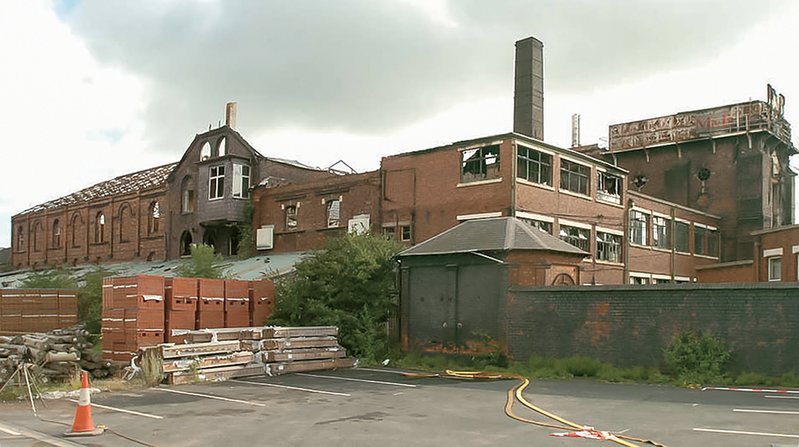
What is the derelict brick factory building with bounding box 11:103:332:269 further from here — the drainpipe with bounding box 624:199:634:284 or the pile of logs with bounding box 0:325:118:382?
the pile of logs with bounding box 0:325:118:382

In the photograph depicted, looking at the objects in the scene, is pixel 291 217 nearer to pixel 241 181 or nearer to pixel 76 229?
pixel 241 181

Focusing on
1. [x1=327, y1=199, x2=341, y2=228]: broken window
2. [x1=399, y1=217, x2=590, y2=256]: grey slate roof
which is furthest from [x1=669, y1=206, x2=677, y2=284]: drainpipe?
[x1=399, y1=217, x2=590, y2=256]: grey slate roof

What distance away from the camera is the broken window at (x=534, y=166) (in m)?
28.1

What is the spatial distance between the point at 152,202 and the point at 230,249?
9.15 meters

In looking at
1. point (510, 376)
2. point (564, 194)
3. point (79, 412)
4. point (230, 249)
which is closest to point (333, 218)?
point (230, 249)

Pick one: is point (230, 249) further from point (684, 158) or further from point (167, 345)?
point (684, 158)

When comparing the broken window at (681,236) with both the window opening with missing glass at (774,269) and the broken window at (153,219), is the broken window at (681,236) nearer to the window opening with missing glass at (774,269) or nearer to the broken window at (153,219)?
the window opening with missing glass at (774,269)

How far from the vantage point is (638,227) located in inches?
1465

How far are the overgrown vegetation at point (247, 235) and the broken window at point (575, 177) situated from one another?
56.0ft

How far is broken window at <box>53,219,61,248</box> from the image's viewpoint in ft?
174

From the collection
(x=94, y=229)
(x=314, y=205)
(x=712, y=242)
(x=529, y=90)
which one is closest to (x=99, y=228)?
(x=94, y=229)

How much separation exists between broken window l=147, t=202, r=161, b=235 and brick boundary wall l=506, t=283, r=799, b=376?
3117 centimetres

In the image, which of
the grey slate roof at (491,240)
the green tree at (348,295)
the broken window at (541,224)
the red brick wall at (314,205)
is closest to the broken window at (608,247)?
the broken window at (541,224)

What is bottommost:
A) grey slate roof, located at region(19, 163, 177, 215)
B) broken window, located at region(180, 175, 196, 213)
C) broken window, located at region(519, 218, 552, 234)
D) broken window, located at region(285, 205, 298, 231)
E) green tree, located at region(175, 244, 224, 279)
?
green tree, located at region(175, 244, 224, 279)
